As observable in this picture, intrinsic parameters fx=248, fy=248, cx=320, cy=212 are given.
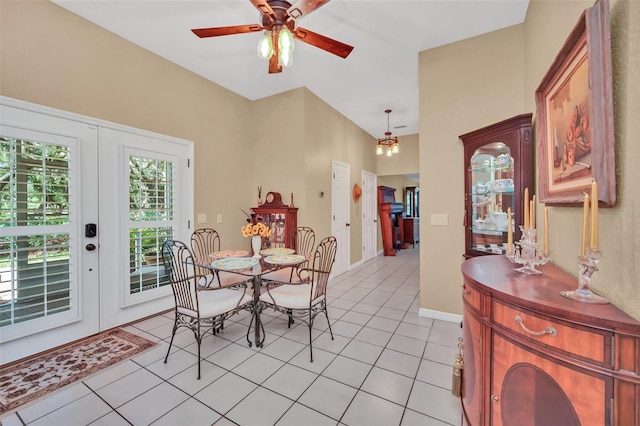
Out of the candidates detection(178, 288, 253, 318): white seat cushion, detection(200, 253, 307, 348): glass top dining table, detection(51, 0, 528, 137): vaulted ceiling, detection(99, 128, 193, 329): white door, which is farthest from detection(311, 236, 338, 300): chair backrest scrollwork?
detection(51, 0, 528, 137): vaulted ceiling

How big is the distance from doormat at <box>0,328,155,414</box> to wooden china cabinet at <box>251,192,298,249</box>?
2030 millimetres

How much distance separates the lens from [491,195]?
2512 millimetres

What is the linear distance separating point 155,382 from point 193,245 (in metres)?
1.83

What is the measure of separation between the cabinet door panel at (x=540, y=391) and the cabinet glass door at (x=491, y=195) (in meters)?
1.70

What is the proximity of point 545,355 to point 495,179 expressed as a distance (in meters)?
2.04

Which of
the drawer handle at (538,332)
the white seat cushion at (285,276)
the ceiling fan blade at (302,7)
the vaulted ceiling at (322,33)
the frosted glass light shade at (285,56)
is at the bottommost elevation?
the white seat cushion at (285,276)

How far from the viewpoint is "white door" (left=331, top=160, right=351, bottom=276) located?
4.81 m

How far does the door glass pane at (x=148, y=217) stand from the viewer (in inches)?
113

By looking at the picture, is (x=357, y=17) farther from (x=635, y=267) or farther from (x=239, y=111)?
(x=635, y=267)

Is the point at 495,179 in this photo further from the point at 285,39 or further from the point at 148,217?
the point at 148,217

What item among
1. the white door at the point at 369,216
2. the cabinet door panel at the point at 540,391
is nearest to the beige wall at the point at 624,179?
the cabinet door panel at the point at 540,391

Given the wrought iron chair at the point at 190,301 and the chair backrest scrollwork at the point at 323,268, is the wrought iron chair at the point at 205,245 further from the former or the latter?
the chair backrest scrollwork at the point at 323,268

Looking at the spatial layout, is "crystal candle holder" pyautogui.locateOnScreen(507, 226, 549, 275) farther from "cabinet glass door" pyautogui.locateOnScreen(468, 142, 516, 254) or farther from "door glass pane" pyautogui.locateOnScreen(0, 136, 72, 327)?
"door glass pane" pyautogui.locateOnScreen(0, 136, 72, 327)

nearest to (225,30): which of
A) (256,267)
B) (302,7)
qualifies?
(302,7)
